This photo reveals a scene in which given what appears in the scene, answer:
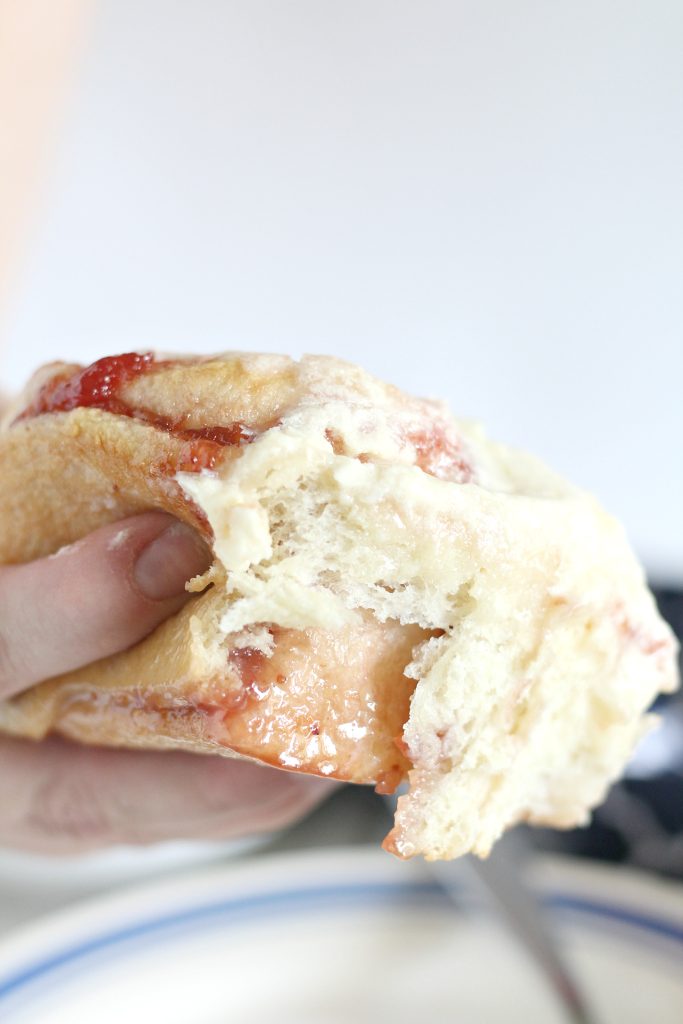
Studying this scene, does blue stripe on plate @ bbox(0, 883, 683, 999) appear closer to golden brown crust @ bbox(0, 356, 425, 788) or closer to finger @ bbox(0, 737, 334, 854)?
finger @ bbox(0, 737, 334, 854)

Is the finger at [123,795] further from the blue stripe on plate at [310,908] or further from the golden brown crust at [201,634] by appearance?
the golden brown crust at [201,634]

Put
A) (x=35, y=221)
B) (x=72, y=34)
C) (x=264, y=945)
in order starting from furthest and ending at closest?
(x=35, y=221), (x=72, y=34), (x=264, y=945)

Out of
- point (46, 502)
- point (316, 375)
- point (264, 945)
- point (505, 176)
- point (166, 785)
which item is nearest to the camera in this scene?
point (316, 375)

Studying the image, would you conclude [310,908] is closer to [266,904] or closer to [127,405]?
[266,904]

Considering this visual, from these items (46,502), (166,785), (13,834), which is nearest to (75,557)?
(46,502)

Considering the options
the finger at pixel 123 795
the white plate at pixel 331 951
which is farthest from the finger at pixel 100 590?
the white plate at pixel 331 951

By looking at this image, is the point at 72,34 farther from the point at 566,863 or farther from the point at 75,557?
the point at 566,863

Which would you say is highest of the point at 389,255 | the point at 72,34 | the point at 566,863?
the point at 72,34

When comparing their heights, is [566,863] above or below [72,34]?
below
